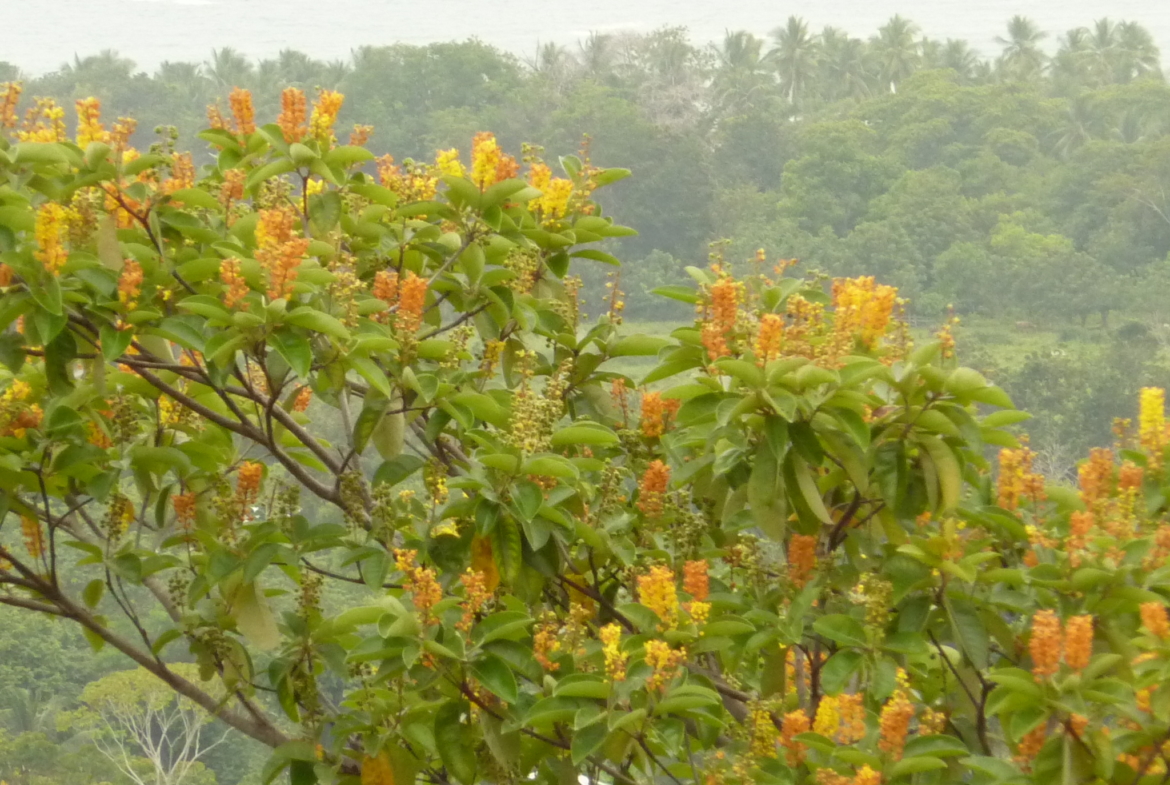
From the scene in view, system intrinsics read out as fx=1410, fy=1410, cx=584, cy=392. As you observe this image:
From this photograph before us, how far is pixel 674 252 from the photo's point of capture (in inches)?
1177

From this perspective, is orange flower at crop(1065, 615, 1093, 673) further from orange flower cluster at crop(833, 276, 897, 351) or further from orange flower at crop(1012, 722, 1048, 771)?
orange flower cluster at crop(833, 276, 897, 351)

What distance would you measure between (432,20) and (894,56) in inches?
586

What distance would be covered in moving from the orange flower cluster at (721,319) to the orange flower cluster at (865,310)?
0.14 meters

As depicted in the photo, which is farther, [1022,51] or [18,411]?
[1022,51]

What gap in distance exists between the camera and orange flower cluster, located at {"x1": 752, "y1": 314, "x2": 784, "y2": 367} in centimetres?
159

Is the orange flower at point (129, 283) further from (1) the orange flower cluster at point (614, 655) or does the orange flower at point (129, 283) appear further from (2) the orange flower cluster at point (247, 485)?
(1) the orange flower cluster at point (614, 655)

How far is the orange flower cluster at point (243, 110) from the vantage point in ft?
6.84

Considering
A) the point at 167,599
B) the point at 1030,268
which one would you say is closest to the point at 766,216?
the point at 1030,268

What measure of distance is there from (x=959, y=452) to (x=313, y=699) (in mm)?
968

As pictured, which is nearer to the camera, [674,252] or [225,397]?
[225,397]

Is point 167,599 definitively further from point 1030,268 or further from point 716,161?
point 716,161

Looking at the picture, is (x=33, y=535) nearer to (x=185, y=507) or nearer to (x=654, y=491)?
(x=185, y=507)

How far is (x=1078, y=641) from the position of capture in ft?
4.75

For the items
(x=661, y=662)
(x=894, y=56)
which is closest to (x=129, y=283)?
(x=661, y=662)
